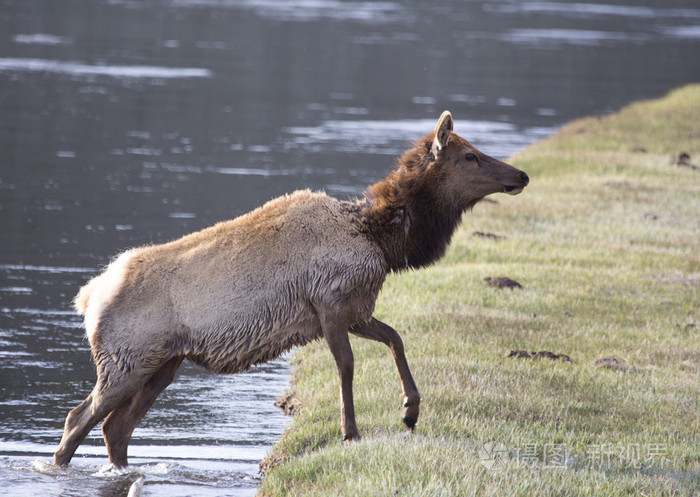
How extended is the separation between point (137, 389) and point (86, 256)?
8.28 meters

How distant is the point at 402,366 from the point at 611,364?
3213 mm

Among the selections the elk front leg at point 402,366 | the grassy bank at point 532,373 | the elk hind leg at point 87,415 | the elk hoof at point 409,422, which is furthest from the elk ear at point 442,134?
the elk hind leg at point 87,415

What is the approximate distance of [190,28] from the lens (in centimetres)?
5678

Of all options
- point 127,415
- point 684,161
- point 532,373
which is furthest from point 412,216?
point 684,161

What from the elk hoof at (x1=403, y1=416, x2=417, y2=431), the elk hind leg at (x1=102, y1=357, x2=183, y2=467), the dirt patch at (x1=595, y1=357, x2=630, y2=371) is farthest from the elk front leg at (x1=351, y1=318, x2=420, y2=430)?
the dirt patch at (x1=595, y1=357, x2=630, y2=371)

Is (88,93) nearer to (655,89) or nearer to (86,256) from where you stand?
(86,256)

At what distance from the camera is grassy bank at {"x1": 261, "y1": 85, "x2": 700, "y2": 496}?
7340 mm

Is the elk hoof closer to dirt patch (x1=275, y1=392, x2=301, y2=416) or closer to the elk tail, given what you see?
dirt patch (x1=275, y1=392, x2=301, y2=416)

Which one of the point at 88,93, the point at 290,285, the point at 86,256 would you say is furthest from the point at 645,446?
the point at 88,93

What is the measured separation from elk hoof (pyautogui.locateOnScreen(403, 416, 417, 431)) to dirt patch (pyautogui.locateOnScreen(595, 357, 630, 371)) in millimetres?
2973

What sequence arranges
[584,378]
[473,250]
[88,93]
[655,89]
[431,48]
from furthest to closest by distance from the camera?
[431,48], [655,89], [88,93], [473,250], [584,378]

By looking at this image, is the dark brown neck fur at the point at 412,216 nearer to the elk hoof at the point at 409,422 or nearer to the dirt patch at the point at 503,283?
the elk hoof at the point at 409,422

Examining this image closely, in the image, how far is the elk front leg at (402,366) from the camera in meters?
8.09

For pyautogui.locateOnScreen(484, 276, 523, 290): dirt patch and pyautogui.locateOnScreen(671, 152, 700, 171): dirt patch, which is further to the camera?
pyautogui.locateOnScreen(671, 152, 700, 171): dirt patch
